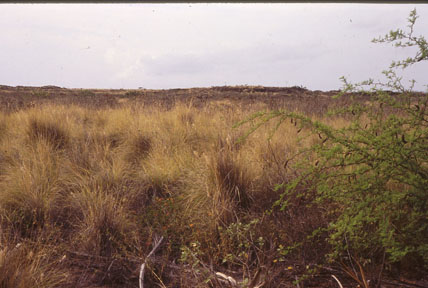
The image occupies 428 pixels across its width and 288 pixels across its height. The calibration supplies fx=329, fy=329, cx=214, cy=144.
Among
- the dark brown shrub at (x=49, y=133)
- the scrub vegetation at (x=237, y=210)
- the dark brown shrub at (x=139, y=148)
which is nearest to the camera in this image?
the scrub vegetation at (x=237, y=210)

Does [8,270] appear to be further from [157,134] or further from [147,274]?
A: [157,134]

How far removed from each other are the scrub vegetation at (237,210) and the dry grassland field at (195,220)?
0.02 metres

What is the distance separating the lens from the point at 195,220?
3551 millimetres

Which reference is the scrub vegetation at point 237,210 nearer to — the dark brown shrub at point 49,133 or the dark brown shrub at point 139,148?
the dark brown shrub at point 139,148

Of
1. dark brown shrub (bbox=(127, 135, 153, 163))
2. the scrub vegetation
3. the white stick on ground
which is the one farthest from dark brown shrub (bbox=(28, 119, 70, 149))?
the white stick on ground

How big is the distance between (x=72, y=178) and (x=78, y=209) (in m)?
0.83

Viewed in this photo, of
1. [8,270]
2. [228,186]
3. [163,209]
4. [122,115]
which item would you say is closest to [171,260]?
[163,209]

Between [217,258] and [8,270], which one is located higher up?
[8,270]

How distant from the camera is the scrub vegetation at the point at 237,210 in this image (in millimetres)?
2307

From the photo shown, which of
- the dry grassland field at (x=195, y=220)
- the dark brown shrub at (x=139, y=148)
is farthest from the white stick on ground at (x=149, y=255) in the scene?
the dark brown shrub at (x=139, y=148)

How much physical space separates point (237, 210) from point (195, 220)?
1.55 feet

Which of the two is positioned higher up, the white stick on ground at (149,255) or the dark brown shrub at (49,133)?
the dark brown shrub at (49,133)

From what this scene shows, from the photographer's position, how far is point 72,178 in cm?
453

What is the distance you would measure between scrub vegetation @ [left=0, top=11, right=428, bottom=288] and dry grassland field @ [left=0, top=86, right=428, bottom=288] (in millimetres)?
17
